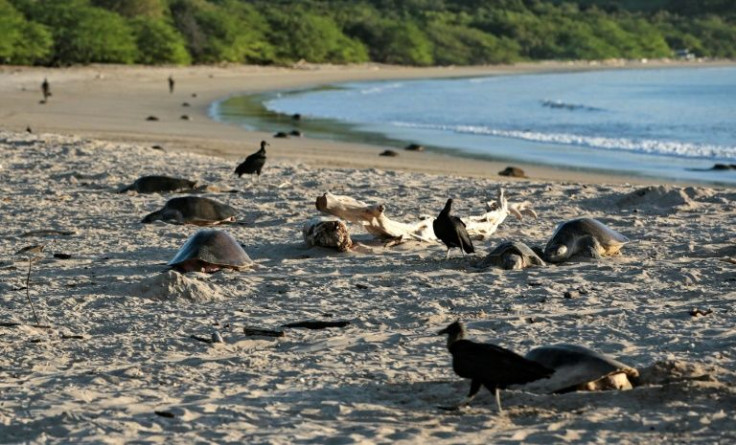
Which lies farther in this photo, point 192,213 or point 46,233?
point 192,213

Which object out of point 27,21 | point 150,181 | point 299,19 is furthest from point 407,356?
point 299,19

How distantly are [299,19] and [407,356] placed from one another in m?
64.2

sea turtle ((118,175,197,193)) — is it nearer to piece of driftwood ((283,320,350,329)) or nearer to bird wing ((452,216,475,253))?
bird wing ((452,216,475,253))

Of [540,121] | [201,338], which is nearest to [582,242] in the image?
[201,338]

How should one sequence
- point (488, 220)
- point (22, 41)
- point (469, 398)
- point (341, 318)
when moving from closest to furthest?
point (469, 398) < point (341, 318) < point (488, 220) < point (22, 41)

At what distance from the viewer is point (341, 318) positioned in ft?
22.0

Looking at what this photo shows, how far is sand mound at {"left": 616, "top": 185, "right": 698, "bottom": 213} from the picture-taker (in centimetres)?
1133

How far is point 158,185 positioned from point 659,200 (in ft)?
16.6

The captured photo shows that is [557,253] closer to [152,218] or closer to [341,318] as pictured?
[341,318]

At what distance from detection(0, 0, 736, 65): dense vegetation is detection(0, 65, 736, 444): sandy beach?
37526 mm

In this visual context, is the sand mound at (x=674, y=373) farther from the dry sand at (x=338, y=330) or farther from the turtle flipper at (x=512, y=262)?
the turtle flipper at (x=512, y=262)

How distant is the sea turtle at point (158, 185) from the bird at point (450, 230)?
4.99m

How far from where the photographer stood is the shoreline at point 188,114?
1783 cm

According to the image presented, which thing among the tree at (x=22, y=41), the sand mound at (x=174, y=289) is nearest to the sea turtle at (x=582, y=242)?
the sand mound at (x=174, y=289)
